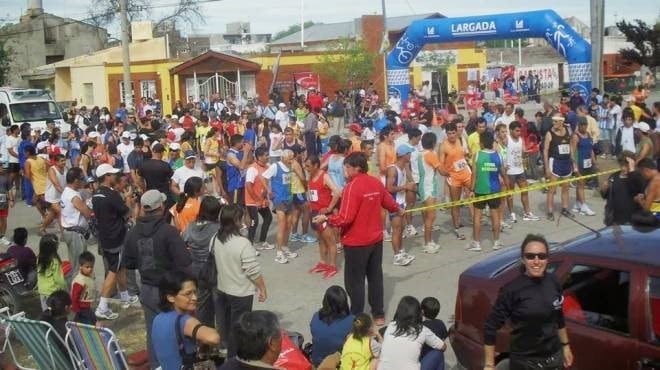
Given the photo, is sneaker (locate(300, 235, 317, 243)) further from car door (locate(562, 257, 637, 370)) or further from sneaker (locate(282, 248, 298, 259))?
car door (locate(562, 257, 637, 370))

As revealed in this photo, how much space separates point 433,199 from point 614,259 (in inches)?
227

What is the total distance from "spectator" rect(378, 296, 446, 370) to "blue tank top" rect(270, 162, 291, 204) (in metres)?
5.45

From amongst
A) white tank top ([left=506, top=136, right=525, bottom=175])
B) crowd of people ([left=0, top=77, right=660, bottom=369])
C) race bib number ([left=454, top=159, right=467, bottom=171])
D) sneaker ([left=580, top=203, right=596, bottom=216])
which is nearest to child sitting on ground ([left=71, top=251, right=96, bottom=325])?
crowd of people ([left=0, top=77, right=660, bottom=369])

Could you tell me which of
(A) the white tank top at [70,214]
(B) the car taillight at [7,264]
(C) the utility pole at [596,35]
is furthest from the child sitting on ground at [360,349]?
(C) the utility pole at [596,35]

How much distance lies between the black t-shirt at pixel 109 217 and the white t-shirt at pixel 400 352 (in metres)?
4.50

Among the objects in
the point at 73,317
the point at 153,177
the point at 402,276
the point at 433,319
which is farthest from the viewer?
the point at 153,177

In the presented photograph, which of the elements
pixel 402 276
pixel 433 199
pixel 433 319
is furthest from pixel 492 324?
pixel 433 199

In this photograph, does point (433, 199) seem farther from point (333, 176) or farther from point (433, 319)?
point (433, 319)

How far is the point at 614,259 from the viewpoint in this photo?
523 centimetres

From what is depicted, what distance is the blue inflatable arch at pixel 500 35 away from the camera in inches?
784

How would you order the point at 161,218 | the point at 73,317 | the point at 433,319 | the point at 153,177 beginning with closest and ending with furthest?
the point at 433,319
the point at 161,218
the point at 73,317
the point at 153,177

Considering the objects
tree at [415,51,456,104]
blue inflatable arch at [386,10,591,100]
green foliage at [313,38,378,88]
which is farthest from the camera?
tree at [415,51,456,104]

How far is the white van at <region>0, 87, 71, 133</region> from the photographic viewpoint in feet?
78.9

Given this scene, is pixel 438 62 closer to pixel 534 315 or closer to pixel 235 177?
pixel 235 177
